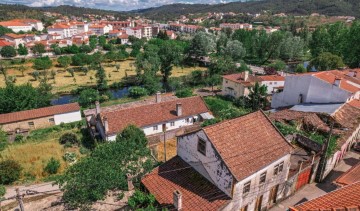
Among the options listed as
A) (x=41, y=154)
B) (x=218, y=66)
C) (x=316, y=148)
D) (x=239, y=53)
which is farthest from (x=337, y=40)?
(x=41, y=154)

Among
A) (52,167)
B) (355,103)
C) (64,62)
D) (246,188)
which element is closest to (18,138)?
(52,167)

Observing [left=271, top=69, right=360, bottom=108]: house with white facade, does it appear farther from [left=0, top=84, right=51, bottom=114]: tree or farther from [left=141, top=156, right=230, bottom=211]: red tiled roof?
[left=0, top=84, right=51, bottom=114]: tree

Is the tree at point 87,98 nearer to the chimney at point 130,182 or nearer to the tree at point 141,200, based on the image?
the chimney at point 130,182

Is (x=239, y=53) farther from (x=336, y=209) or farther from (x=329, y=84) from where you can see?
(x=336, y=209)

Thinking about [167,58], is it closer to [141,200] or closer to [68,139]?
[68,139]

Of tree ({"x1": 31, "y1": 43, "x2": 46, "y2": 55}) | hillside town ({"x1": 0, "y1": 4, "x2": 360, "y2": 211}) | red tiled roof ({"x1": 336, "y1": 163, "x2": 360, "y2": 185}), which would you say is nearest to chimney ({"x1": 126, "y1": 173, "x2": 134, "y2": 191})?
hillside town ({"x1": 0, "y1": 4, "x2": 360, "y2": 211})

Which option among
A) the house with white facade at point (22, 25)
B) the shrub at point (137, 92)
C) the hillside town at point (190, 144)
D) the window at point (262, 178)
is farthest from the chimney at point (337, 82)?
the house with white facade at point (22, 25)
